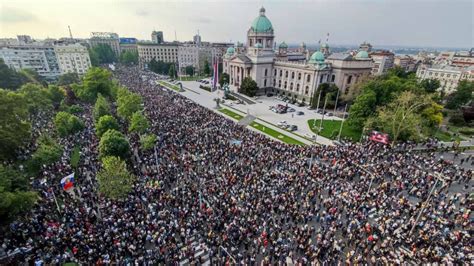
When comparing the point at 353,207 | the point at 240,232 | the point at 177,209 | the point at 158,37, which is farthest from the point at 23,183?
the point at 158,37

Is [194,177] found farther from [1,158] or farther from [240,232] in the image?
[1,158]

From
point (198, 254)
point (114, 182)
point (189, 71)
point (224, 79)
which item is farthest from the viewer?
point (189, 71)

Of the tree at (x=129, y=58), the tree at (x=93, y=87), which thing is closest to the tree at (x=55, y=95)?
the tree at (x=93, y=87)

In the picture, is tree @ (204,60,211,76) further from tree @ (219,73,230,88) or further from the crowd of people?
the crowd of people

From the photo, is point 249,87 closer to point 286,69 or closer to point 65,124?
point 286,69

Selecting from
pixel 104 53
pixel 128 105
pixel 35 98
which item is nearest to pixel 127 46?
pixel 104 53

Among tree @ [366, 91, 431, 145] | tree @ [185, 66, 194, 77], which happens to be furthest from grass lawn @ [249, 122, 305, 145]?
tree @ [185, 66, 194, 77]

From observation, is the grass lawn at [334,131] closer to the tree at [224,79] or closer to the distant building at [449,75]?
the tree at [224,79]
